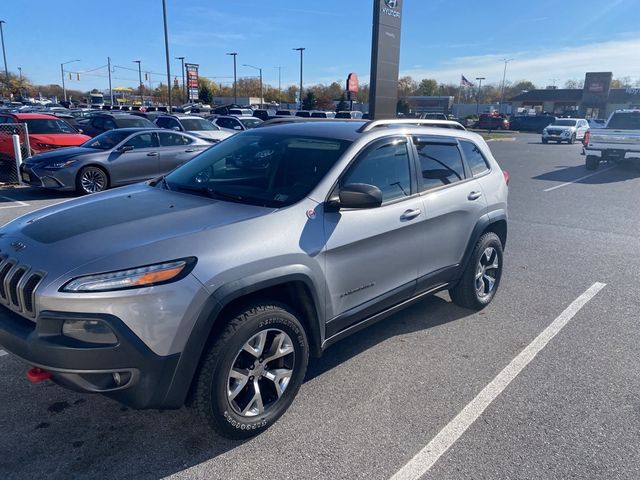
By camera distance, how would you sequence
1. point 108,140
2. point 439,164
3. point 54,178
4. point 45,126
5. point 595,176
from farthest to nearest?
point 595,176 → point 45,126 → point 108,140 → point 54,178 → point 439,164

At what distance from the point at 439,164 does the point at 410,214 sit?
78 cm

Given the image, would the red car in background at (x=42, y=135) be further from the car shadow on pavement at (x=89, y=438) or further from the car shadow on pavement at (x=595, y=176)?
the car shadow on pavement at (x=595, y=176)

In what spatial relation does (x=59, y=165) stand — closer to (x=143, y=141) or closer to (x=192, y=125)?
(x=143, y=141)

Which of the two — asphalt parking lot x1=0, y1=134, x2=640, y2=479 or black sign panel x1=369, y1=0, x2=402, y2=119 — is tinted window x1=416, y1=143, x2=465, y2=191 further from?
black sign panel x1=369, y1=0, x2=402, y2=119

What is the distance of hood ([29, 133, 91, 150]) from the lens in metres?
12.6

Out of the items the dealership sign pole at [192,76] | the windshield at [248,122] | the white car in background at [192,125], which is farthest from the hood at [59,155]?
the dealership sign pole at [192,76]

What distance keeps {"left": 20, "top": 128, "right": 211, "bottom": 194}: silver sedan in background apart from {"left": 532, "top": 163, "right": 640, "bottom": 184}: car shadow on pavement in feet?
35.2

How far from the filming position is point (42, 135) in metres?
12.9

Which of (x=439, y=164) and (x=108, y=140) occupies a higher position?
(x=439, y=164)

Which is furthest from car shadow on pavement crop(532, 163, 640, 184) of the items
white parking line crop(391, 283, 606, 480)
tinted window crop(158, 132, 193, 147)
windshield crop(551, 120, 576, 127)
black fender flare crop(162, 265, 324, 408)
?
windshield crop(551, 120, 576, 127)

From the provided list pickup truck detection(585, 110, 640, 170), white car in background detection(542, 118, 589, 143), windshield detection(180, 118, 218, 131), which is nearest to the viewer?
pickup truck detection(585, 110, 640, 170)

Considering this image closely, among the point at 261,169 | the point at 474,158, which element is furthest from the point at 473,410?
the point at 474,158

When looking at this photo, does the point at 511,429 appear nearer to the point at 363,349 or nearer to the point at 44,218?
the point at 363,349

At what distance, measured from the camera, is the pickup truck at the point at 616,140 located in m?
15.2
